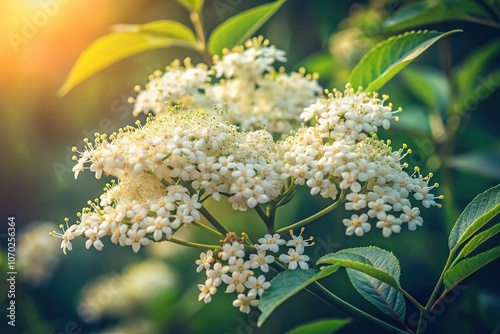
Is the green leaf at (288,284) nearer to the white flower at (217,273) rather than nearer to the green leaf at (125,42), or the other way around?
the white flower at (217,273)

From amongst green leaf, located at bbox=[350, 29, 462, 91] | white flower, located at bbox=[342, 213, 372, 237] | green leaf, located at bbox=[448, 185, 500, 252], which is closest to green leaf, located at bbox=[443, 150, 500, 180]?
green leaf, located at bbox=[350, 29, 462, 91]

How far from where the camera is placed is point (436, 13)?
2.84m

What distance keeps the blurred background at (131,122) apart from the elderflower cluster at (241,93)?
0.89 meters

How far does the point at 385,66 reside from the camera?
234cm

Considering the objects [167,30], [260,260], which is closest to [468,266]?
[260,260]

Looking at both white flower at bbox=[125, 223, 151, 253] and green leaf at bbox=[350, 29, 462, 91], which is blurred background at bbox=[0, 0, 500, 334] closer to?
green leaf at bbox=[350, 29, 462, 91]

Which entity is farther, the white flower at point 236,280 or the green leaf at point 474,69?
the green leaf at point 474,69

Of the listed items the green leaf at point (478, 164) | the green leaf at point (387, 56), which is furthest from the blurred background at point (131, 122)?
the green leaf at point (387, 56)

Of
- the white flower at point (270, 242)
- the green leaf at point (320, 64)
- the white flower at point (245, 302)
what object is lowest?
the white flower at point (245, 302)

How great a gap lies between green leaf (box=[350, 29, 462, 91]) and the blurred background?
1198 millimetres

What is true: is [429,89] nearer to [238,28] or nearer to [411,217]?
[238,28]

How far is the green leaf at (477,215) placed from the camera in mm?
1853

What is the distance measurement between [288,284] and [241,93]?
1.16 m

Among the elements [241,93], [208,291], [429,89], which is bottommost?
[429,89]
